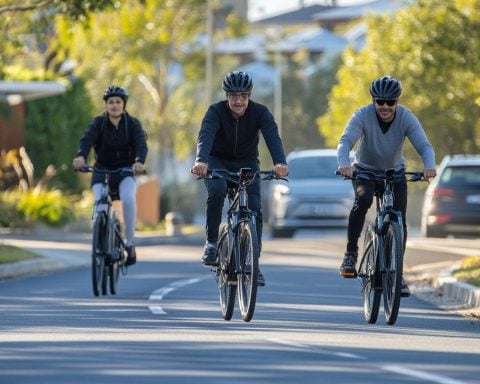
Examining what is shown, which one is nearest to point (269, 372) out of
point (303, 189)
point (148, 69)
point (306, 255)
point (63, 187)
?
point (306, 255)

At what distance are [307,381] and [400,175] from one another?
170 inches

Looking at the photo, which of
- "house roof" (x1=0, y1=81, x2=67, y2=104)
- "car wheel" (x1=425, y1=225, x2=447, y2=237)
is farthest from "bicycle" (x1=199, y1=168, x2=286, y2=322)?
"house roof" (x1=0, y1=81, x2=67, y2=104)

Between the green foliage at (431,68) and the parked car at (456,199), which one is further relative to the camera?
the green foliage at (431,68)

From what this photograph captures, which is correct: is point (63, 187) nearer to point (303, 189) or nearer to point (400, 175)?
point (303, 189)

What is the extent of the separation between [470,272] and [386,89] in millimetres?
6154

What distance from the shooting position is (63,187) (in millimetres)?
39688

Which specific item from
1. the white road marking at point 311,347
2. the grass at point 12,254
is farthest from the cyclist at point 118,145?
the white road marking at point 311,347

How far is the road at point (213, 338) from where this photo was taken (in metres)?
9.61

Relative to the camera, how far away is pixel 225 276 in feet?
44.3

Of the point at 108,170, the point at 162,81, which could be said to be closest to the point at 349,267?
the point at 108,170

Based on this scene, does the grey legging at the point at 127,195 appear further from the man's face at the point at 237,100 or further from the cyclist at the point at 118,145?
the man's face at the point at 237,100

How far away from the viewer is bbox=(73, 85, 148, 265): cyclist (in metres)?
16.7

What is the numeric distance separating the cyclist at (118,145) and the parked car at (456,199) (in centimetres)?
1451

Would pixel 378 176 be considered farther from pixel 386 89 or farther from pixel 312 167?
pixel 312 167
